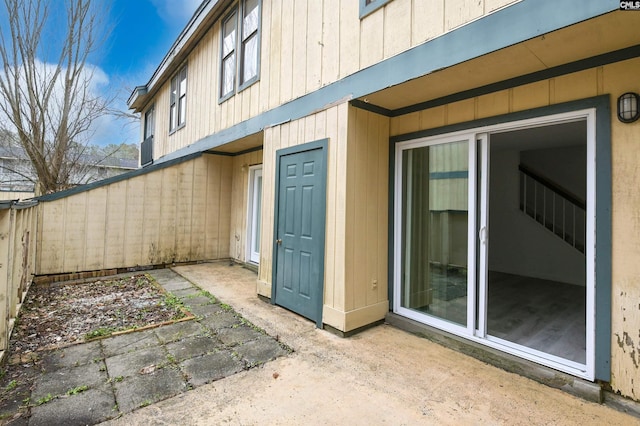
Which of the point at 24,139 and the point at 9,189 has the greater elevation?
the point at 24,139

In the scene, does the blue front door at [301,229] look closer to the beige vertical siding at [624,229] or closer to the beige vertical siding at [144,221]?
the beige vertical siding at [624,229]

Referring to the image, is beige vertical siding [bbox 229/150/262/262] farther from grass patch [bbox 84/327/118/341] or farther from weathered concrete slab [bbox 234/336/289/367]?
weathered concrete slab [bbox 234/336/289/367]

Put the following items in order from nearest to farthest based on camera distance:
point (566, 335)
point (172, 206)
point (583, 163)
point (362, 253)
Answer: point (566, 335), point (362, 253), point (583, 163), point (172, 206)

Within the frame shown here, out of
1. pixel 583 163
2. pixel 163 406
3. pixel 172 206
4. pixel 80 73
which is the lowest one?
pixel 163 406

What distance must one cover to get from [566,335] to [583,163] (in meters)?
4.48

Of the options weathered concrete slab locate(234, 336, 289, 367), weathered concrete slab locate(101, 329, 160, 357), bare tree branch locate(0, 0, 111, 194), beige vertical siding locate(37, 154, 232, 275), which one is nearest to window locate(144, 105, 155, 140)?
bare tree branch locate(0, 0, 111, 194)

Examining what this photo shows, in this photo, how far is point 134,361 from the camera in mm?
2660

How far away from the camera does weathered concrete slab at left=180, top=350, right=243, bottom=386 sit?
2410mm

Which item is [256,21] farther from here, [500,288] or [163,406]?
[500,288]

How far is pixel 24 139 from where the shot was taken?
6.35 metres

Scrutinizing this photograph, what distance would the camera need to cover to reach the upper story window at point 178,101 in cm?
811

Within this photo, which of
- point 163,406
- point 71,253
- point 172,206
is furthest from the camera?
point 172,206

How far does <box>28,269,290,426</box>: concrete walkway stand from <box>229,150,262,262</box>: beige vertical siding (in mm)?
3139

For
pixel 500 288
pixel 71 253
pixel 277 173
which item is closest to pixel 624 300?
pixel 500 288
